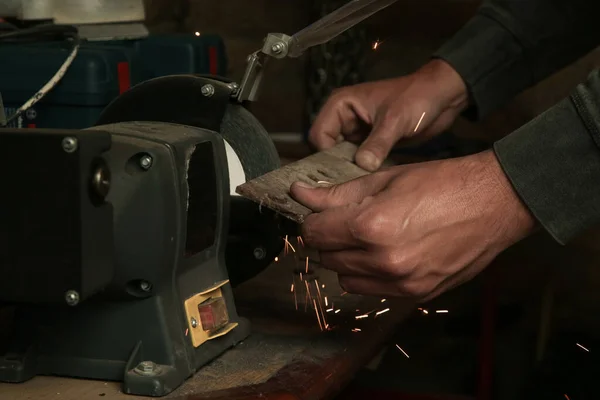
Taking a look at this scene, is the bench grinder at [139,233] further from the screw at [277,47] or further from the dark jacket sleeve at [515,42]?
the dark jacket sleeve at [515,42]

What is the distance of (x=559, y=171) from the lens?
99 centimetres

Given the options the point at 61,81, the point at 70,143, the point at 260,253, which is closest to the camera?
the point at 70,143

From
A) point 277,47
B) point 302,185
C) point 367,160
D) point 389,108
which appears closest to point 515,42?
point 389,108

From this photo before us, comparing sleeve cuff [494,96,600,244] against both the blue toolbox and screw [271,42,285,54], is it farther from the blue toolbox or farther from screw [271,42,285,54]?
the blue toolbox

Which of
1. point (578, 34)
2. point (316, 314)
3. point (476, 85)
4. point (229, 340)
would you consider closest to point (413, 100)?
point (476, 85)

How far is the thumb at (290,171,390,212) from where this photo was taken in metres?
1.03

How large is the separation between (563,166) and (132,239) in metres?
0.47

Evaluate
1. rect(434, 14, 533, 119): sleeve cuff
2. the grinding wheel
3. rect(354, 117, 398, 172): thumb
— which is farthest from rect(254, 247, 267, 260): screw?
rect(434, 14, 533, 119): sleeve cuff

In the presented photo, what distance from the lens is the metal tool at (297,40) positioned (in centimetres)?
113

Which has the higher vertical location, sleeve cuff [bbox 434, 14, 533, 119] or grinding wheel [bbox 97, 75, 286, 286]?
sleeve cuff [bbox 434, 14, 533, 119]

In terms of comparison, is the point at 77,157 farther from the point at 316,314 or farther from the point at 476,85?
the point at 476,85

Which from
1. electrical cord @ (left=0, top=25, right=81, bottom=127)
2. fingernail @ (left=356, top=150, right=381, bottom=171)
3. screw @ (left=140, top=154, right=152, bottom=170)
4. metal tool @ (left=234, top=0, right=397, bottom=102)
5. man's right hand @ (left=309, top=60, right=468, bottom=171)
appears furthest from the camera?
electrical cord @ (left=0, top=25, right=81, bottom=127)

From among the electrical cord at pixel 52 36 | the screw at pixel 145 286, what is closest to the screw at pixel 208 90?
the screw at pixel 145 286

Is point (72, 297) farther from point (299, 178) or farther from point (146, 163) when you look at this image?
point (299, 178)
